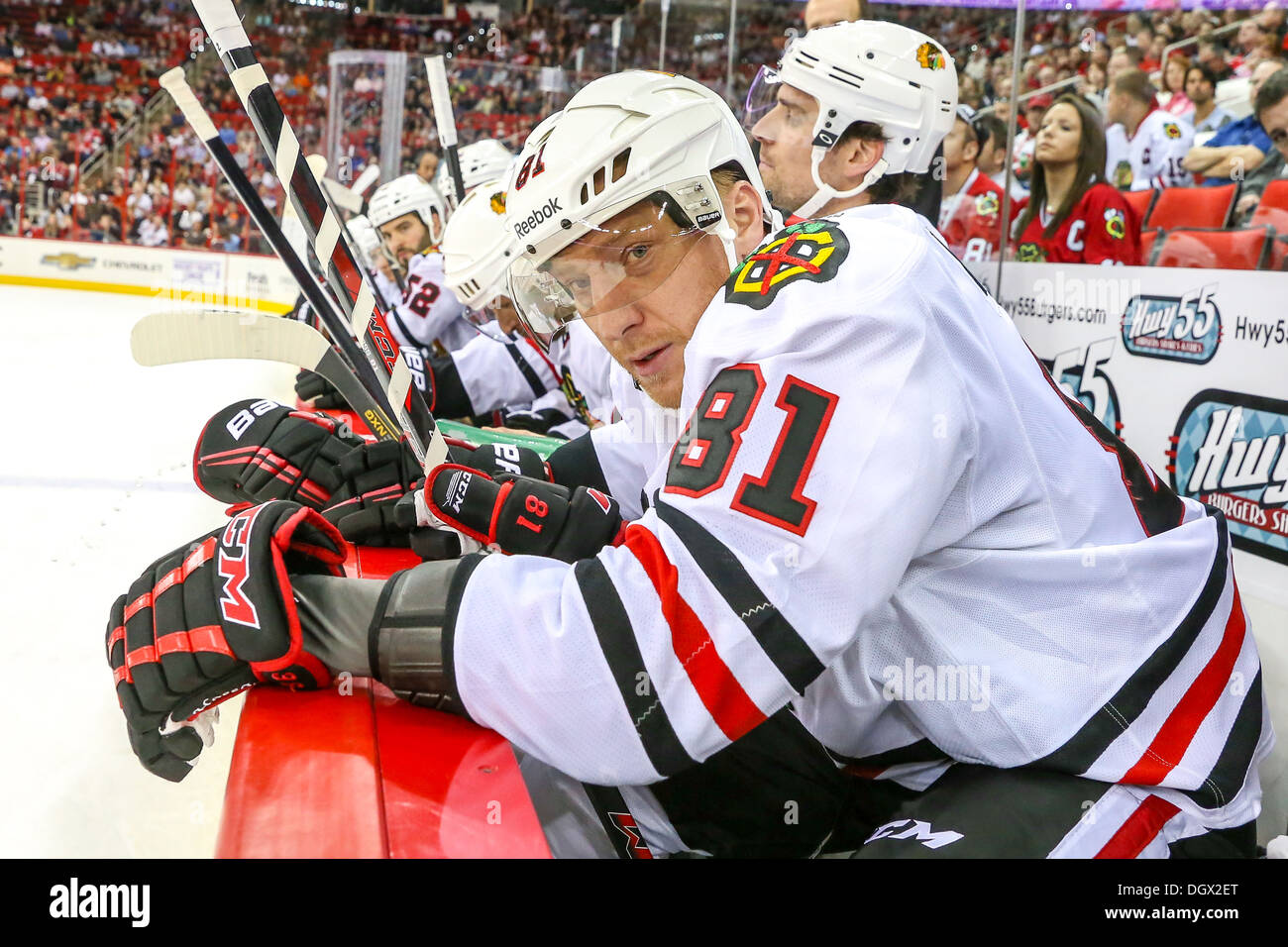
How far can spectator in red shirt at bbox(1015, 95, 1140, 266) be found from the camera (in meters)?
2.42

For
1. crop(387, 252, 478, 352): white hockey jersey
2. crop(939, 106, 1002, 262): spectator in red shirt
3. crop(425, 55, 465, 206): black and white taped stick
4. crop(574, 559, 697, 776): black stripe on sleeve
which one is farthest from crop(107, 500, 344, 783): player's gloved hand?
crop(425, 55, 465, 206): black and white taped stick

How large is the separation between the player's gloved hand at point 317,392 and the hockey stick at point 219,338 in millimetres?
1368

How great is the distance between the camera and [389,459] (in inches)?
57.5

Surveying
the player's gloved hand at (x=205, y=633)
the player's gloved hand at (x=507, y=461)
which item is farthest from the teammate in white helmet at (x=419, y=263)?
the player's gloved hand at (x=205, y=633)

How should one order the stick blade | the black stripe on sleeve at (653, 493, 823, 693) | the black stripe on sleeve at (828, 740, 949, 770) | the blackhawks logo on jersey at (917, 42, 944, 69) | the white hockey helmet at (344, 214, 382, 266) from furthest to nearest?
the white hockey helmet at (344, 214, 382, 266)
the blackhawks logo on jersey at (917, 42, 944, 69)
the stick blade
the black stripe on sleeve at (828, 740, 949, 770)
the black stripe on sleeve at (653, 493, 823, 693)

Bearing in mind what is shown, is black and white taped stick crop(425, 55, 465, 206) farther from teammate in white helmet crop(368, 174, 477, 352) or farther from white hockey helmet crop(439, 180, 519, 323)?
white hockey helmet crop(439, 180, 519, 323)

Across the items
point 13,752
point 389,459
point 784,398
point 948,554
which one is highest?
point 784,398

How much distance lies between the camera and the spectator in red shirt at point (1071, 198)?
7.95ft

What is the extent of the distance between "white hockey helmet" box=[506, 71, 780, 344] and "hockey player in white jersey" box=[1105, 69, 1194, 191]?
1.56 m

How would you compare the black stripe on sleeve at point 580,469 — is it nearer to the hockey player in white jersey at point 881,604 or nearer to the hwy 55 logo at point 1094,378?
the hockey player in white jersey at point 881,604
